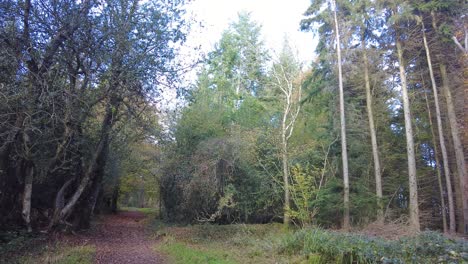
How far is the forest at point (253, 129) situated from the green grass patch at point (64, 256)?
3.52ft

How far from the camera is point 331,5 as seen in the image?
15.6 m

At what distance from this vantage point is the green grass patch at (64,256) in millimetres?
7082

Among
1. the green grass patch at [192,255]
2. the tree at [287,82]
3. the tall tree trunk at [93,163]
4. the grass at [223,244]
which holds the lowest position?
the green grass patch at [192,255]

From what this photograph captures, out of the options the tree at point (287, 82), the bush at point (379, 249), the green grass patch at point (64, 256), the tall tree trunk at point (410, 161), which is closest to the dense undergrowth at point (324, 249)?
Result: the bush at point (379, 249)

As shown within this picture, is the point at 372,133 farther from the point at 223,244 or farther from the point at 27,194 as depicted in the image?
the point at 27,194

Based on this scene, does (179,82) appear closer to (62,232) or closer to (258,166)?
(62,232)

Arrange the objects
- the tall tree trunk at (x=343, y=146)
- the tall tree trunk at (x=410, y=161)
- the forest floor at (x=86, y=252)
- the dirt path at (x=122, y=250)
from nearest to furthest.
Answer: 1. the forest floor at (x=86, y=252)
2. the dirt path at (x=122, y=250)
3. the tall tree trunk at (x=410, y=161)
4. the tall tree trunk at (x=343, y=146)

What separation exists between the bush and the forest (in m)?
0.05

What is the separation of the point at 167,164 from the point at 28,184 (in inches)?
304

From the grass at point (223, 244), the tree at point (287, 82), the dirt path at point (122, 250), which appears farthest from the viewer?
the tree at point (287, 82)

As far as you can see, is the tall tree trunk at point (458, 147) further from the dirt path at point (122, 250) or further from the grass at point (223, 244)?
the dirt path at point (122, 250)

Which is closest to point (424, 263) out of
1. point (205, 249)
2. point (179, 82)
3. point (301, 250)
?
point (301, 250)

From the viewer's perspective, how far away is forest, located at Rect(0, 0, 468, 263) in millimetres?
7520

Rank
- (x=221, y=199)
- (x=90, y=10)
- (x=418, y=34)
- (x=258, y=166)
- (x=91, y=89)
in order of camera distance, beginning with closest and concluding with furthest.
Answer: (x=90, y=10)
(x=91, y=89)
(x=221, y=199)
(x=418, y=34)
(x=258, y=166)
